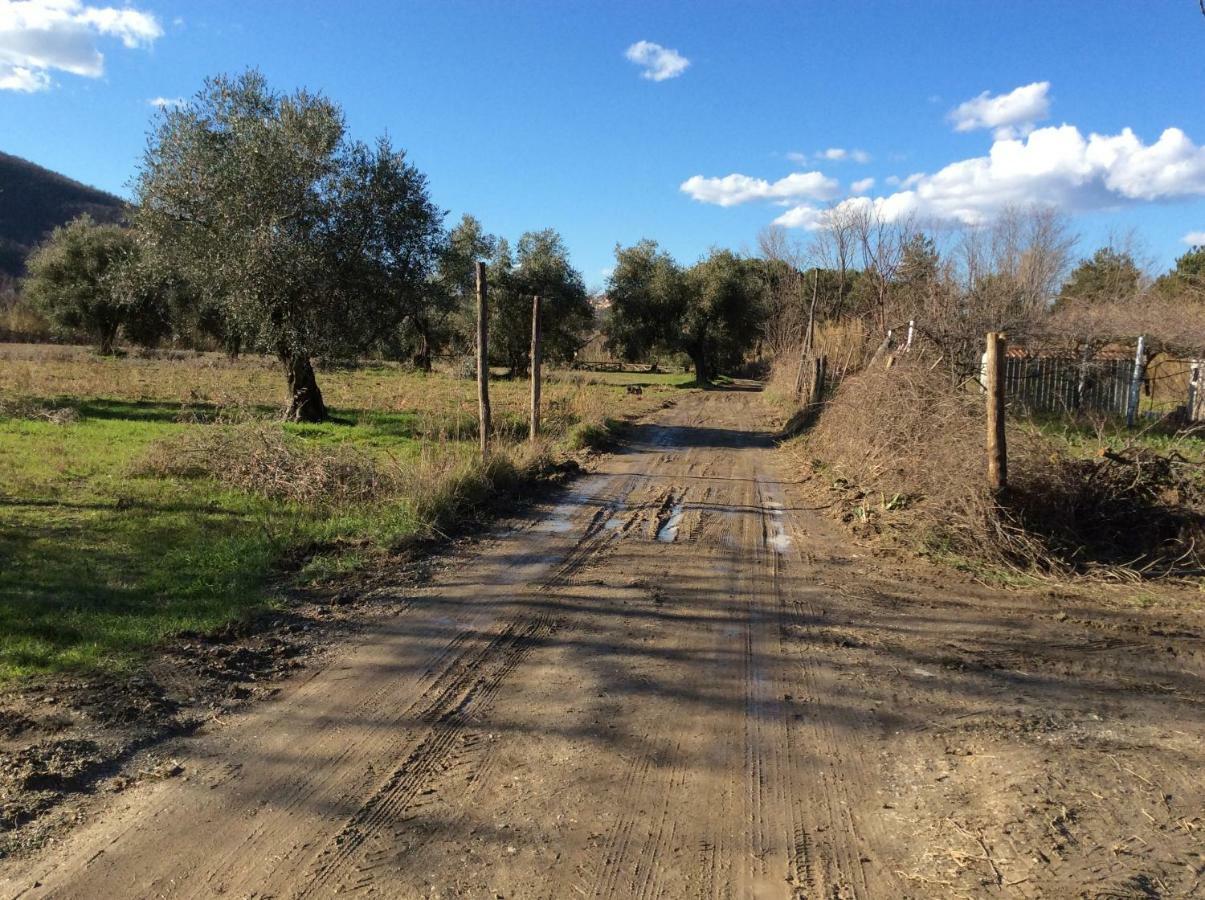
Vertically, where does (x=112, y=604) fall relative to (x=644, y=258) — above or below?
below

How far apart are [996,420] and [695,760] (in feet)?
17.4

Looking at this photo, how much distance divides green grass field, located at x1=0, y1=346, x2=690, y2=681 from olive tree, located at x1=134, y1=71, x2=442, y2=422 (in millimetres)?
2423

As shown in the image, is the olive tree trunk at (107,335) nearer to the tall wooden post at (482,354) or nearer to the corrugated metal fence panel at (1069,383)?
the tall wooden post at (482,354)

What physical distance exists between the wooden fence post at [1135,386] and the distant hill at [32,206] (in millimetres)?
Result: 85378

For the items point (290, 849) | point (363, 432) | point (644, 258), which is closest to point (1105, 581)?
point (290, 849)

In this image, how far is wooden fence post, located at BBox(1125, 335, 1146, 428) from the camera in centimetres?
1487

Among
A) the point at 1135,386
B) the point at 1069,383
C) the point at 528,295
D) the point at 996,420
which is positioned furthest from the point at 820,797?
the point at 528,295

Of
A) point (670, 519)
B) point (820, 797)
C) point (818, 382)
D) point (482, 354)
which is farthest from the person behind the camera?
point (818, 382)

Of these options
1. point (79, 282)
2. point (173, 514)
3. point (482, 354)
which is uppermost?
point (79, 282)

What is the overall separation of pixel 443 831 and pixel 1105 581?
6.37 m

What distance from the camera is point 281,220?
51.4 feet

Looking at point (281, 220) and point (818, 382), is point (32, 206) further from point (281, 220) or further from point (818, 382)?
point (818, 382)

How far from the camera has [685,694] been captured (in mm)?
4500

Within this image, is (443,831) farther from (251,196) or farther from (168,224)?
(168,224)
